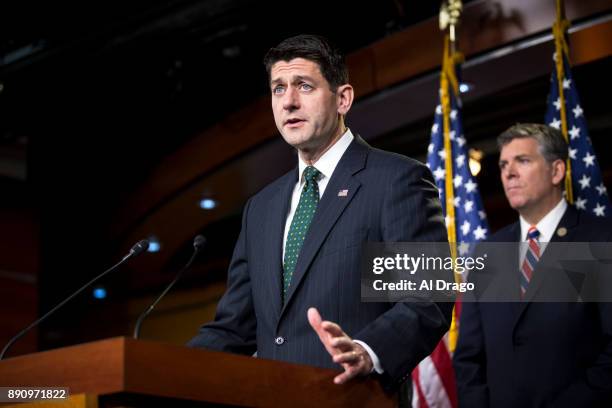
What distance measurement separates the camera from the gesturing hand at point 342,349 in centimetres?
166

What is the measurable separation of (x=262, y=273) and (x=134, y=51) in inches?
135

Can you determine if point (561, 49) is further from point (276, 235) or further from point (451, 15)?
point (276, 235)

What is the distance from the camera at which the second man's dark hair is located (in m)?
2.26

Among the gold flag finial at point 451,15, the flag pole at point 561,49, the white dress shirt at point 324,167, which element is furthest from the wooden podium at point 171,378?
the gold flag finial at point 451,15

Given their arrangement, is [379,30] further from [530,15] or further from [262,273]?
[262,273]

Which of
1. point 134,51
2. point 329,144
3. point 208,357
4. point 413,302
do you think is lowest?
point 208,357

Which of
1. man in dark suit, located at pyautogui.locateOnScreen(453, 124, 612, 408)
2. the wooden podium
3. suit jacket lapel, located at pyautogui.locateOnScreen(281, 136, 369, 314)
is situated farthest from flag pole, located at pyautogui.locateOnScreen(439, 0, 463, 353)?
the wooden podium

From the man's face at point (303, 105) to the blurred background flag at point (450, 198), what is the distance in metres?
1.85

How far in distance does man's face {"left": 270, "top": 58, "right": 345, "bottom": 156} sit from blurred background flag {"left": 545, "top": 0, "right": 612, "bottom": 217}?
1.91 metres

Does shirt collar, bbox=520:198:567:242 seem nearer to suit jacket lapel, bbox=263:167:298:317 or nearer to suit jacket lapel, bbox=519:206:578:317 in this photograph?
suit jacket lapel, bbox=519:206:578:317

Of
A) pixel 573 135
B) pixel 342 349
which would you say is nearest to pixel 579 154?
pixel 573 135

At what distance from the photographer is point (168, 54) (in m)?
5.41

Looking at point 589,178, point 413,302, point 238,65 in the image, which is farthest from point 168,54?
point 413,302

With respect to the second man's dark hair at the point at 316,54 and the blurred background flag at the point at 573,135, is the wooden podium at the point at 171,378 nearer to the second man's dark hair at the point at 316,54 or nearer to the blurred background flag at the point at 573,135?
the second man's dark hair at the point at 316,54
